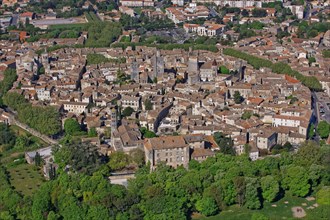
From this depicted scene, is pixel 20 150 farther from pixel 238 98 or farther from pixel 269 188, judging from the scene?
pixel 269 188

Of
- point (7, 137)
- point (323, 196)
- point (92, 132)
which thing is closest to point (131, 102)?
point (92, 132)

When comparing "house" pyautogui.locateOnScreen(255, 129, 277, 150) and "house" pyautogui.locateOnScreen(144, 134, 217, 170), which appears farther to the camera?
"house" pyautogui.locateOnScreen(255, 129, 277, 150)

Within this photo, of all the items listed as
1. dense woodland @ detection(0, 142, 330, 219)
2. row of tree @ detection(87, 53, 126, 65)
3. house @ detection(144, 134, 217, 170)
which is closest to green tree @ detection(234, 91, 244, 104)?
house @ detection(144, 134, 217, 170)

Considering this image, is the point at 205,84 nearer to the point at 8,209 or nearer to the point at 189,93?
the point at 189,93

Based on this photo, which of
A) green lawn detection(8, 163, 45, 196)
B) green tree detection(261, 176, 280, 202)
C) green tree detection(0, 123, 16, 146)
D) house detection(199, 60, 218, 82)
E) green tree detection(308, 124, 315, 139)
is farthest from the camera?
house detection(199, 60, 218, 82)

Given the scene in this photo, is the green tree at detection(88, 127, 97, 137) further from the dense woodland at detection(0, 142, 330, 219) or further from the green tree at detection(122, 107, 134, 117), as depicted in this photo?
the dense woodland at detection(0, 142, 330, 219)
